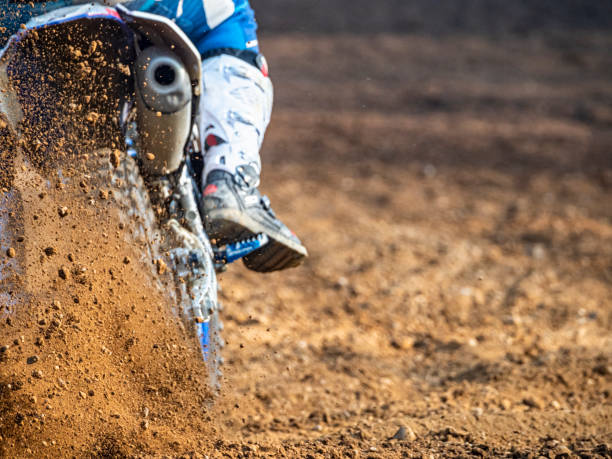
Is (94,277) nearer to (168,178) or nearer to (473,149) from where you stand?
(168,178)

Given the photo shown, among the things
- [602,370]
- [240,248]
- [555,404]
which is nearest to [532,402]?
[555,404]

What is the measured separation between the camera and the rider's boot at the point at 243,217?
201 cm

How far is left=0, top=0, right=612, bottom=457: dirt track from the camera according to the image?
2.04m

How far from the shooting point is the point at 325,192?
21.1 ft

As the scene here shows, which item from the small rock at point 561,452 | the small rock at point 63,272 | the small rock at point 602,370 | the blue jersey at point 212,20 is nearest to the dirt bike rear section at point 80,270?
the small rock at point 63,272

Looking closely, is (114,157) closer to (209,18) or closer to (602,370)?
(209,18)

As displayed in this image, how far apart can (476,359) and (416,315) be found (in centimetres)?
69

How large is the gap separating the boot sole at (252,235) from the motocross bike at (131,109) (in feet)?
0.14

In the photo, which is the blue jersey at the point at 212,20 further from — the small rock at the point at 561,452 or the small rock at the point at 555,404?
the small rock at the point at 555,404

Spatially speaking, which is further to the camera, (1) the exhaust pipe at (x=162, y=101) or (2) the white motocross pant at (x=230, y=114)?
(2) the white motocross pant at (x=230, y=114)

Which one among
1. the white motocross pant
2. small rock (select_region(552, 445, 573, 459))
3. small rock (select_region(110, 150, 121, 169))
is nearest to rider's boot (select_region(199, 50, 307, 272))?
the white motocross pant

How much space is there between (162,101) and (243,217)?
1.39 feet

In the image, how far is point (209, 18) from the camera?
2.23 m

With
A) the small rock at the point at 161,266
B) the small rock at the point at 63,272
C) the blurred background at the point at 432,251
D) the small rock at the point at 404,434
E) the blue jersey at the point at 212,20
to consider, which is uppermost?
the blue jersey at the point at 212,20
